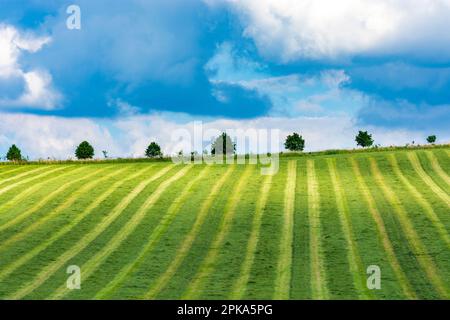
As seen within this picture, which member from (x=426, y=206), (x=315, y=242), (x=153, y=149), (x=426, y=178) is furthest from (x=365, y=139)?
(x=315, y=242)

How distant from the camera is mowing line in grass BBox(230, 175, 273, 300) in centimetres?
2645

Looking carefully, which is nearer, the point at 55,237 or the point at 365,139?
the point at 55,237

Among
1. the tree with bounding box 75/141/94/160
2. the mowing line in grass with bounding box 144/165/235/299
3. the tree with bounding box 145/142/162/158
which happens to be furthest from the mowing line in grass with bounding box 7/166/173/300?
the tree with bounding box 145/142/162/158

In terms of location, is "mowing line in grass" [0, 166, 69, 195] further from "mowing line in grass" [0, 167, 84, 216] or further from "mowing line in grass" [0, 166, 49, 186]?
"mowing line in grass" [0, 167, 84, 216]

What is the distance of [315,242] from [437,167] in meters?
24.7

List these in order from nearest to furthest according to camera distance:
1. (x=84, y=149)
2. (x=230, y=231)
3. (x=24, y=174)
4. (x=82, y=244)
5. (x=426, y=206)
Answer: (x=82, y=244)
(x=230, y=231)
(x=426, y=206)
(x=24, y=174)
(x=84, y=149)

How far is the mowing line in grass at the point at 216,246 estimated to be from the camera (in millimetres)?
26812

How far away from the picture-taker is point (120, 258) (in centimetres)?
3238

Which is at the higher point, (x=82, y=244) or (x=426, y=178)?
(x=426, y=178)

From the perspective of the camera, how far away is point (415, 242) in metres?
34.3

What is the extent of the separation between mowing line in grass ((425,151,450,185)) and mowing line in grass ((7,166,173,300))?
66.9 ft

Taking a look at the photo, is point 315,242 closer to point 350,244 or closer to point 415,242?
point 350,244
